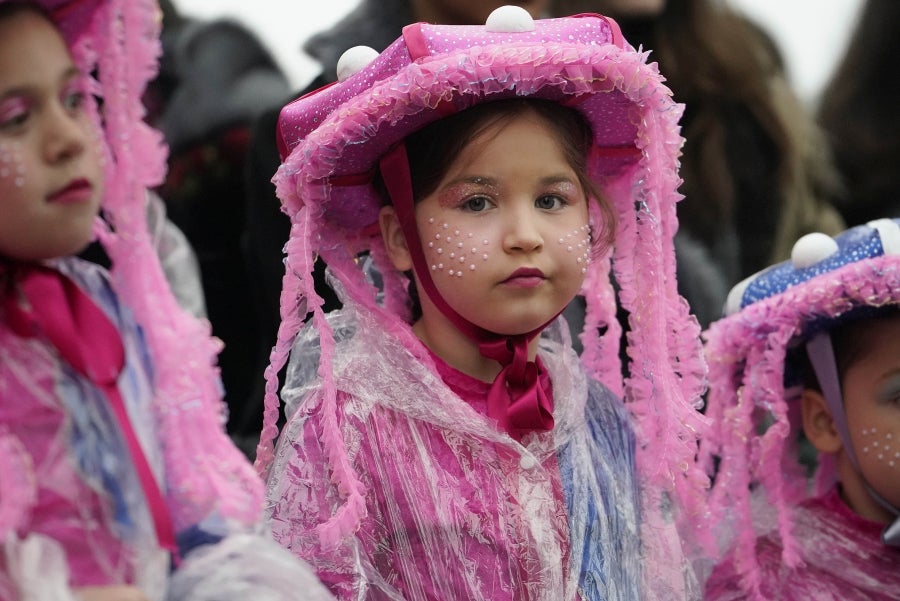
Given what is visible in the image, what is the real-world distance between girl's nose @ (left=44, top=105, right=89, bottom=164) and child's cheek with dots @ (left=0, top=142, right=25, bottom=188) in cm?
3

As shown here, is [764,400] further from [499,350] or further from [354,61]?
[354,61]

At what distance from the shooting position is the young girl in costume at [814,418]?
2143 millimetres

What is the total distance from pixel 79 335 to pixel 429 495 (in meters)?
0.59

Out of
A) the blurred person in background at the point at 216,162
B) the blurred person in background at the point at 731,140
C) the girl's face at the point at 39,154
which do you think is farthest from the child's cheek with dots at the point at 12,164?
the blurred person in background at the point at 731,140

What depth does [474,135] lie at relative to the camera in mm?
1867

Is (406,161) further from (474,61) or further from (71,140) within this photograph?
(71,140)

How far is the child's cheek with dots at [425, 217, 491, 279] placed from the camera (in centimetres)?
184

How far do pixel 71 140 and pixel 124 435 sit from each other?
315mm

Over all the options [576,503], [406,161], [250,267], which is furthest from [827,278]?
[250,267]

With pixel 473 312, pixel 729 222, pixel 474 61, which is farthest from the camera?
pixel 729 222

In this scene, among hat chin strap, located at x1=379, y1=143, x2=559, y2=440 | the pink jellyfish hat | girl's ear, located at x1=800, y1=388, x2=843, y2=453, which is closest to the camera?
the pink jellyfish hat

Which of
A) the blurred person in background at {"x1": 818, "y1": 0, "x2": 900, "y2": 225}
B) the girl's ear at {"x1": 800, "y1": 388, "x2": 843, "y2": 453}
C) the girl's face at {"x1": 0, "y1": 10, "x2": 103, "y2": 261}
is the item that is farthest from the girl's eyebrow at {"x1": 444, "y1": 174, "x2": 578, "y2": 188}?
the blurred person in background at {"x1": 818, "y1": 0, "x2": 900, "y2": 225}

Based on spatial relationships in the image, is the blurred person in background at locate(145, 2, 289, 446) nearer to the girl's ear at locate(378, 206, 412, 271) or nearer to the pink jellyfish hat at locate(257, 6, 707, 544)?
the pink jellyfish hat at locate(257, 6, 707, 544)

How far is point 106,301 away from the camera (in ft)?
5.02
